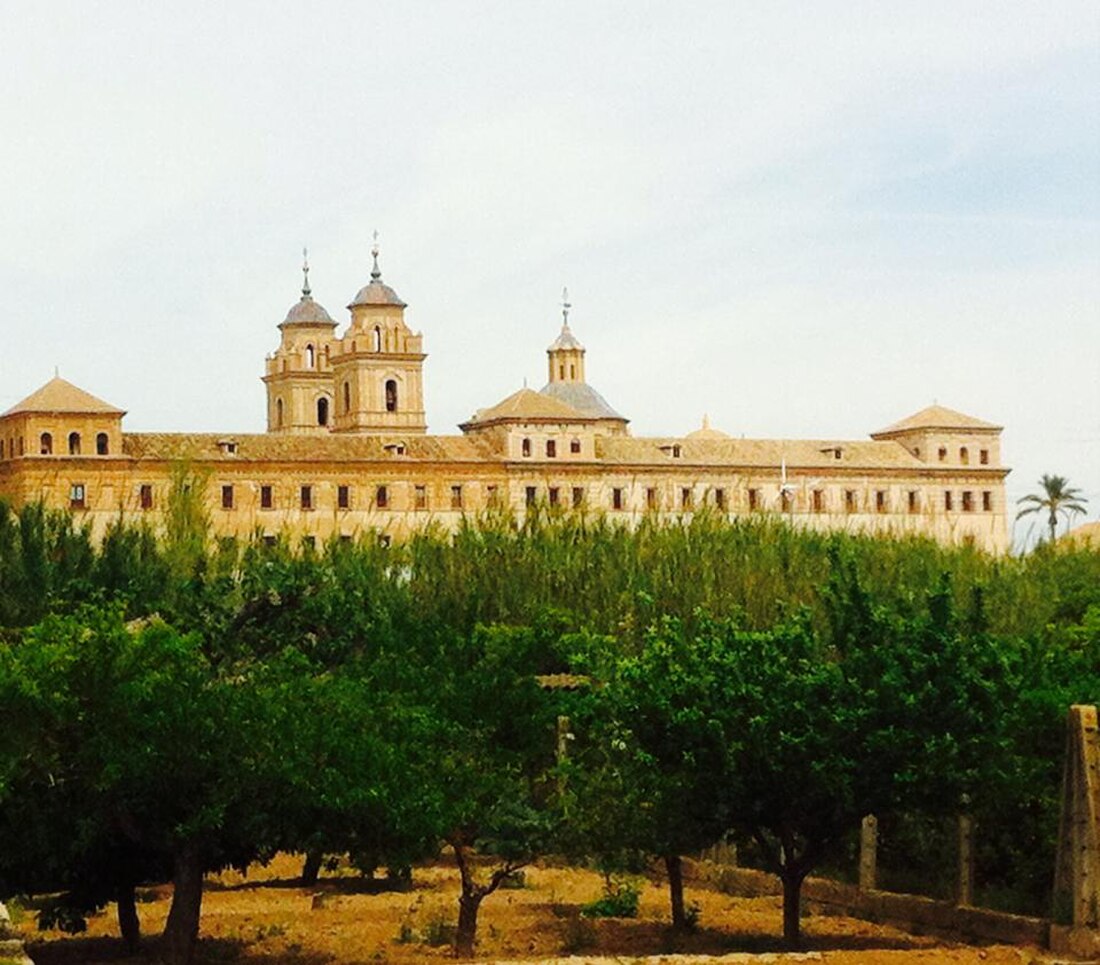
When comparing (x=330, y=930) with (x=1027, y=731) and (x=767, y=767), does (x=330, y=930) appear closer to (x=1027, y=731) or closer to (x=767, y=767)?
(x=767, y=767)

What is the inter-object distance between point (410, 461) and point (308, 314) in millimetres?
20142

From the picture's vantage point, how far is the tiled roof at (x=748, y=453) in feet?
286

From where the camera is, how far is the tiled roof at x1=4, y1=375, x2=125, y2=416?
263ft

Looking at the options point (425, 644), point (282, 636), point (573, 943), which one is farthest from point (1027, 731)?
point (282, 636)

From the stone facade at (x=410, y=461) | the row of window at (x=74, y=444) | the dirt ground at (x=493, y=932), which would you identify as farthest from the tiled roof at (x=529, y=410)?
the dirt ground at (x=493, y=932)

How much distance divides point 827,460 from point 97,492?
26.4 m

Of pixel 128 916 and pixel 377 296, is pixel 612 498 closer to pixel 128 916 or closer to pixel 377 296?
pixel 377 296

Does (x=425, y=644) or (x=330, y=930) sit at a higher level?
(x=425, y=644)

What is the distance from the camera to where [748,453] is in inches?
3484

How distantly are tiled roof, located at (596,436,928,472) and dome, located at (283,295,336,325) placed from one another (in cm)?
1779

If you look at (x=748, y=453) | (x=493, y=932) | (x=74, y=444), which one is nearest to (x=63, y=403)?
(x=74, y=444)

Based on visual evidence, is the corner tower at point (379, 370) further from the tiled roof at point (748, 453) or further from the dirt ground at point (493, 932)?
the dirt ground at point (493, 932)

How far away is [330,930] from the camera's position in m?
19.8

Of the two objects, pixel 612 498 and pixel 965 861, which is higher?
pixel 612 498
